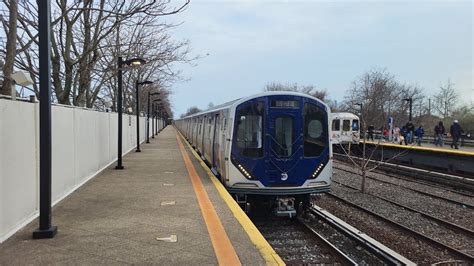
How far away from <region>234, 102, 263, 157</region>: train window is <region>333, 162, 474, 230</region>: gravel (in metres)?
5.34

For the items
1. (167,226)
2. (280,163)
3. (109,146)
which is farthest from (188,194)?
(109,146)

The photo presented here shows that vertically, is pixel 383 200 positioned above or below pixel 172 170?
below

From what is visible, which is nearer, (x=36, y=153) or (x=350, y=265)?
(x=36, y=153)

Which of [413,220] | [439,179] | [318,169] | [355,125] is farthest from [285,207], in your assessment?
[355,125]

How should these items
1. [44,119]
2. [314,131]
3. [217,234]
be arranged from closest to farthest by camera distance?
[44,119]
[217,234]
[314,131]

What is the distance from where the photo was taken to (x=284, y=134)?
970 centimetres

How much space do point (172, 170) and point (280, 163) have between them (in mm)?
4761

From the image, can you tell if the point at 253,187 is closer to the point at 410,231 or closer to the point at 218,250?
the point at 410,231

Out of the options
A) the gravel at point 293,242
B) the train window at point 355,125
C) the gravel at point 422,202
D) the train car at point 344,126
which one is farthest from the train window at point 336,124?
the gravel at point 293,242

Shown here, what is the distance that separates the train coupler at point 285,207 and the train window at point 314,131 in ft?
4.01

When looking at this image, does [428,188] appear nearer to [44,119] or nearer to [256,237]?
[256,237]

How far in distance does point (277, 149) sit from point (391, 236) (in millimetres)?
3038

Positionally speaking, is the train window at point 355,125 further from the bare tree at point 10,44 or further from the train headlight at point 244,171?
the bare tree at point 10,44

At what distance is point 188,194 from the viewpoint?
884cm
